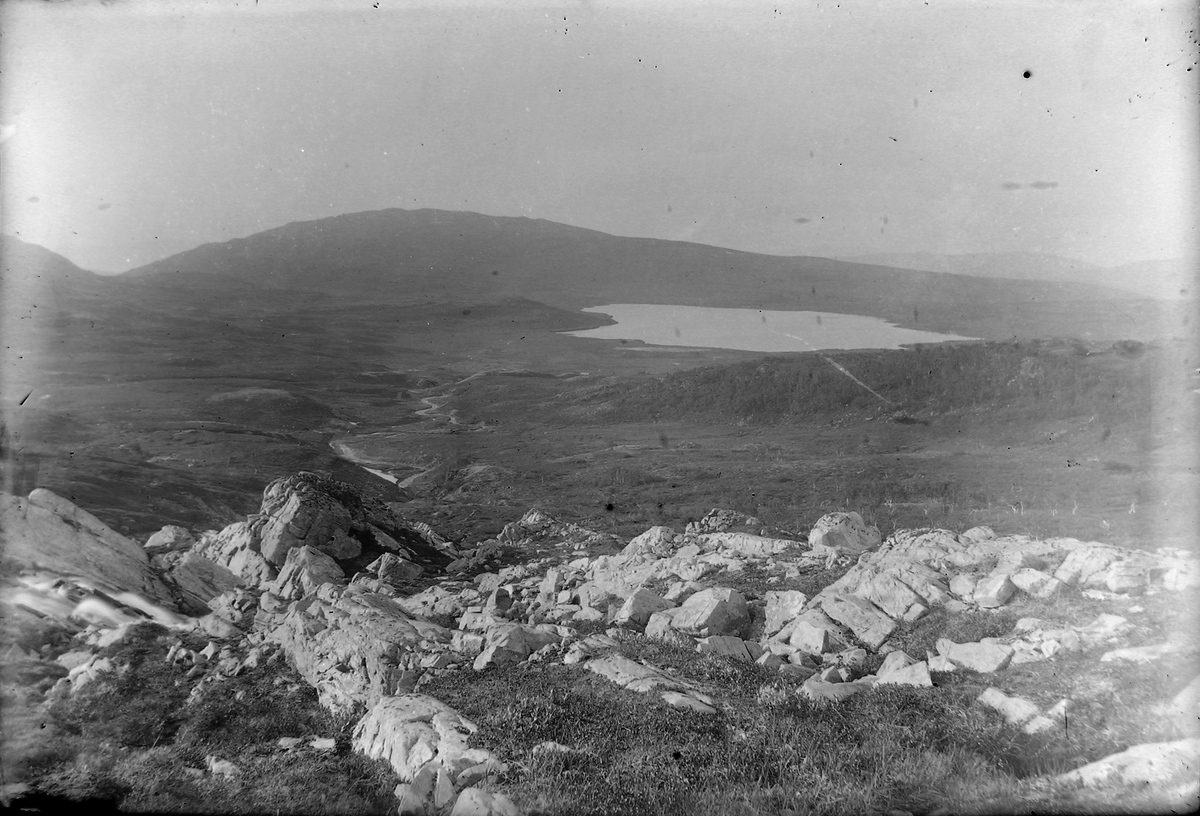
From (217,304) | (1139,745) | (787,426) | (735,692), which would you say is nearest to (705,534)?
(787,426)

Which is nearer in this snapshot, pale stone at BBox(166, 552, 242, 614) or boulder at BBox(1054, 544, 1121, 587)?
boulder at BBox(1054, 544, 1121, 587)

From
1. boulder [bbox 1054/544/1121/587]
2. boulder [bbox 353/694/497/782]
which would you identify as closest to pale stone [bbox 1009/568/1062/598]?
boulder [bbox 1054/544/1121/587]

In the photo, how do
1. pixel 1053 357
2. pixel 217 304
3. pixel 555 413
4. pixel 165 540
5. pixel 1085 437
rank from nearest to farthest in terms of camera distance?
pixel 165 540, pixel 217 304, pixel 555 413, pixel 1085 437, pixel 1053 357

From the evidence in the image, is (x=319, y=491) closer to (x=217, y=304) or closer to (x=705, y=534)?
(x=217, y=304)

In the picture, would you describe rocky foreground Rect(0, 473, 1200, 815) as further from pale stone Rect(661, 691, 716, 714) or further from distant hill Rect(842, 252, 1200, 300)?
distant hill Rect(842, 252, 1200, 300)

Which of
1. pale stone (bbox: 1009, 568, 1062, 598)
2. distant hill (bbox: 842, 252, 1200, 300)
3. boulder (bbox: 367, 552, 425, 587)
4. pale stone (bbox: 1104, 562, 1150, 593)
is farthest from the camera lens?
distant hill (bbox: 842, 252, 1200, 300)

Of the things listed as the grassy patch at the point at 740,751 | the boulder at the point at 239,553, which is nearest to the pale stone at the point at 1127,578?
the grassy patch at the point at 740,751

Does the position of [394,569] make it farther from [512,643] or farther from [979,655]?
[979,655]
